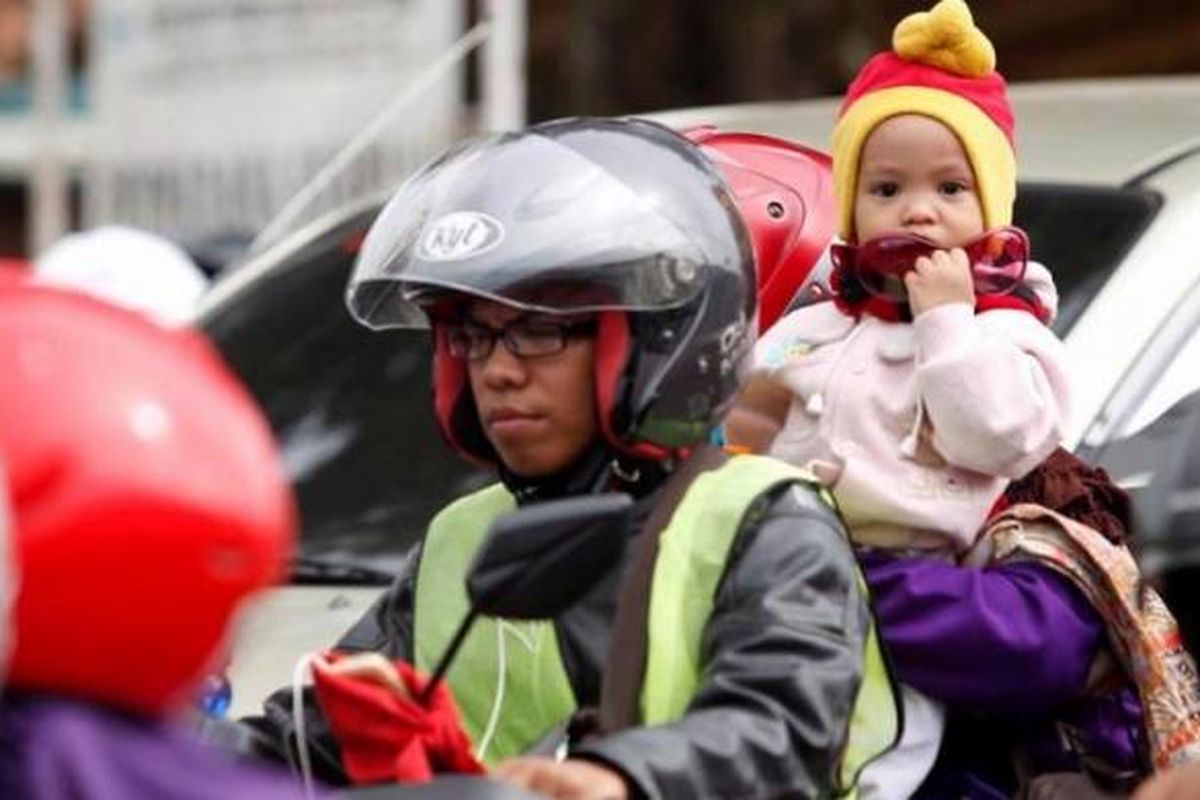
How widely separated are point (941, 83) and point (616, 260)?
909 millimetres

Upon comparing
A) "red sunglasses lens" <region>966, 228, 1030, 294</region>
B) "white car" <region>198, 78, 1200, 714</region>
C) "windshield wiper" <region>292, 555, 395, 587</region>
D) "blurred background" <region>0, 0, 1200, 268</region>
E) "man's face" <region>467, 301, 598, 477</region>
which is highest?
"man's face" <region>467, 301, 598, 477</region>

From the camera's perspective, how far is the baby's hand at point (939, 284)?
4.69 metres

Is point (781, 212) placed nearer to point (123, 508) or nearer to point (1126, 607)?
point (1126, 607)

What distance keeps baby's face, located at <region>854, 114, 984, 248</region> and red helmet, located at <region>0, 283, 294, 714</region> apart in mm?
2023

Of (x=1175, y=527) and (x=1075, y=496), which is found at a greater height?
(x=1175, y=527)

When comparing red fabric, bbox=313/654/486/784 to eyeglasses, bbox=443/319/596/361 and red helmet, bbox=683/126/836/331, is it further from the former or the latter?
red helmet, bbox=683/126/836/331

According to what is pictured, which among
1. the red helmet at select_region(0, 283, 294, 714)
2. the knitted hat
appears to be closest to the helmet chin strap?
the knitted hat

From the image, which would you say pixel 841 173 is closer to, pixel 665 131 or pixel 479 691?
pixel 665 131

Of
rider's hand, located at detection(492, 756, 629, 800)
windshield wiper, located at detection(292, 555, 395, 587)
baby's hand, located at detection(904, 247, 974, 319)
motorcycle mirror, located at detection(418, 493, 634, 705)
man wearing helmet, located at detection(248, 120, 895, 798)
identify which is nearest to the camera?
motorcycle mirror, located at detection(418, 493, 634, 705)

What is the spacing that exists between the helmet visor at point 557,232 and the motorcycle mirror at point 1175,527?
0.86 meters

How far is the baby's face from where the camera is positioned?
4832 mm

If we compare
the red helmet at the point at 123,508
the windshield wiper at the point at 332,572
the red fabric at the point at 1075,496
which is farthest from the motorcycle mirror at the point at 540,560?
the windshield wiper at the point at 332,572

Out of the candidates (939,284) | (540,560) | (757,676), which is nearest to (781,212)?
(939,284)

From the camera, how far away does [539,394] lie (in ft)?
13.9
